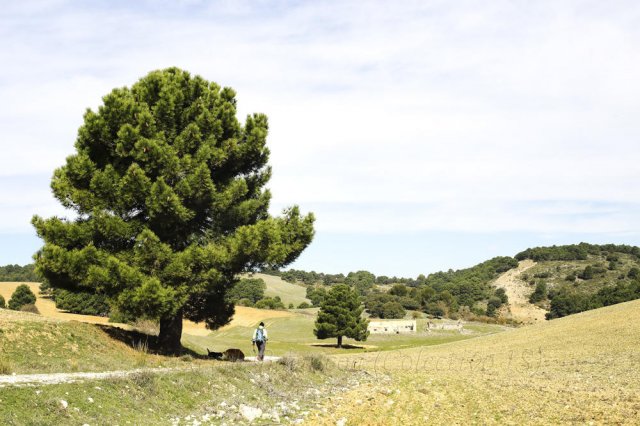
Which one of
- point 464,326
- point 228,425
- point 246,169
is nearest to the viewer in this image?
point 228,425

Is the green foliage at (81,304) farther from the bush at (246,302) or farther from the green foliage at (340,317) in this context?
the bush at (246,302)

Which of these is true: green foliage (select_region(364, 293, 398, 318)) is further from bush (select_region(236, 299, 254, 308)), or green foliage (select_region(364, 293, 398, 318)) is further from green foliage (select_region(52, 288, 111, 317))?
green foliage (select_region(52, 288, 111, 317))

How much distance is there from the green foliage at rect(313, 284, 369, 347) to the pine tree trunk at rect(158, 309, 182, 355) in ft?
184

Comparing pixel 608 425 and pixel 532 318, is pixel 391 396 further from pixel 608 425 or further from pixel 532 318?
pixel 532 318

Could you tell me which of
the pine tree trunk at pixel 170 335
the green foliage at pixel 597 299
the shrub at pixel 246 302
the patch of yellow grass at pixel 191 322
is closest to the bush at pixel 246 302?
the shrub at pixel 246 302

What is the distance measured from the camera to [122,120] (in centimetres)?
2584

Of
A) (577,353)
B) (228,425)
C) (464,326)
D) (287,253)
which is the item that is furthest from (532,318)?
(228,425)

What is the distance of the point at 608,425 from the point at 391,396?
7.71 m

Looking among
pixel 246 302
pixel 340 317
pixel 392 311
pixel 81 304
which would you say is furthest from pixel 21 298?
pixel 392 311

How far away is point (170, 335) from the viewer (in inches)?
1089

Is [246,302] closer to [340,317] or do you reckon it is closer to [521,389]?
[340,317]

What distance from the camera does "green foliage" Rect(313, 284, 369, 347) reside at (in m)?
82.8

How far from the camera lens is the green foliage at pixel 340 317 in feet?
272

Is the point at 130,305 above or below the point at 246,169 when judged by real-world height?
below
